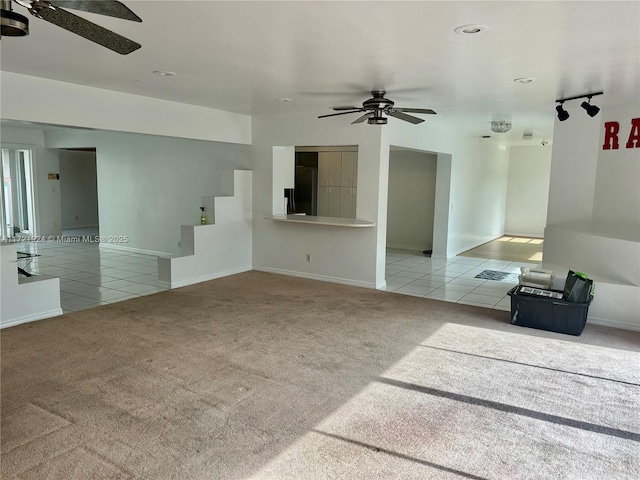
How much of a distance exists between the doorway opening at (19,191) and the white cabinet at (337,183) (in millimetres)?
6101

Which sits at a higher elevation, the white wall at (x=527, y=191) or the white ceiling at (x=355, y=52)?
the white ceiling at (x=355, y=52)

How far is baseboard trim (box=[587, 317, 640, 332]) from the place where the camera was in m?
4.65

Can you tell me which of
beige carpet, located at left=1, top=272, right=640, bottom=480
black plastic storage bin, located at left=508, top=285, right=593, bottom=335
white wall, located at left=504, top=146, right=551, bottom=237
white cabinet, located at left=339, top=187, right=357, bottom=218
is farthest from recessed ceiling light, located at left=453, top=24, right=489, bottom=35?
white wall, located at left=504, top=146, right=551, bottom=237

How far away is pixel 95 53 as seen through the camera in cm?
355

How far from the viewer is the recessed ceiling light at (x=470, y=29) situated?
2.78 m

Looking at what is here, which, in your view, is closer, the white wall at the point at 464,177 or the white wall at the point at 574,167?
the white wall at the point at 574,167

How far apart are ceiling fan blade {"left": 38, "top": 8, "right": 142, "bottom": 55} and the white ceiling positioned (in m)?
0.55

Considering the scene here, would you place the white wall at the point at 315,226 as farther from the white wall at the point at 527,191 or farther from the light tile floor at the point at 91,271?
the white wall at the point at 527,191

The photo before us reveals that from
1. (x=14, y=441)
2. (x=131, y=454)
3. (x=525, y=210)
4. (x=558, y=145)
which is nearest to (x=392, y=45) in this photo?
(x=131, y=454)

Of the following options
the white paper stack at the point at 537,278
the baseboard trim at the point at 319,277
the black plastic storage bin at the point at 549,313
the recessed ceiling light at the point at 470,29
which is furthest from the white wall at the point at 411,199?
the recessed ceiling light at the point at 470,29

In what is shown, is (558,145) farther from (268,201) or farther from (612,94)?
(268,201)

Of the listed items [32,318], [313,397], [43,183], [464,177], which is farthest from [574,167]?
[43,183]

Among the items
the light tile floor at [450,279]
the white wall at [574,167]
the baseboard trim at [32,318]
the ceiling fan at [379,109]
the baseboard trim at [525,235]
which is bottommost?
A: the baseboard trim at [32,318]

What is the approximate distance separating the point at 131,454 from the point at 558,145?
19.1 feet
